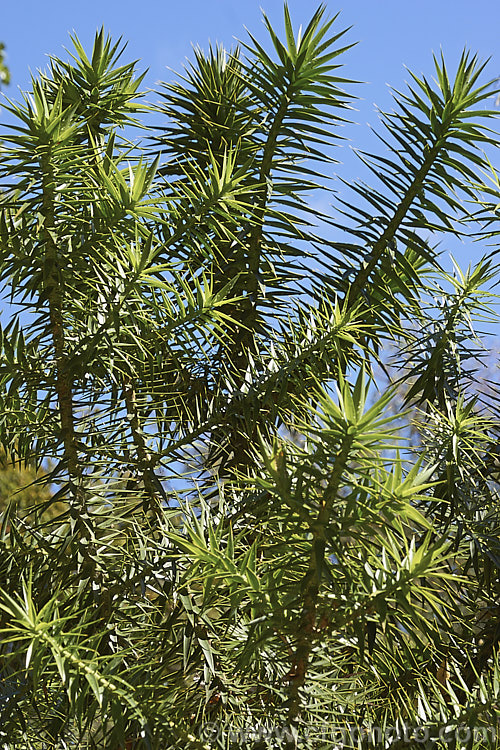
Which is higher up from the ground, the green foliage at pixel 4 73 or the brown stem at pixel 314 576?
the green foliage at pixel 4 73

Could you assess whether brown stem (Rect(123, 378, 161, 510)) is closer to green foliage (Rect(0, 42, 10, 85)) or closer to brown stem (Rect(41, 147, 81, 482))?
brown stem (Rect(41, 147, 81, 482))

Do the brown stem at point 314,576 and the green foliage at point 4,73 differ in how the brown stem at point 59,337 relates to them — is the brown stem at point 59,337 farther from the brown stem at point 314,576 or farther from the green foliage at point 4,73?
the green foliage at point 4,73

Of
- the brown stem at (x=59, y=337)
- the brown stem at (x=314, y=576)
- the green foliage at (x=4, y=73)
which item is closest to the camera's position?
the brown stem at (x=314, y=576)

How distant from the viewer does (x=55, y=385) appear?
716 millimetres

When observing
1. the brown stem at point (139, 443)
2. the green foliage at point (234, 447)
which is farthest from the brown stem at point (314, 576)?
the brown stem at point (139, 443)

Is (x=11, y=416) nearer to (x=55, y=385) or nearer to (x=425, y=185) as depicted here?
(x=55, y=385)

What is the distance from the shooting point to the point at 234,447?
87cm

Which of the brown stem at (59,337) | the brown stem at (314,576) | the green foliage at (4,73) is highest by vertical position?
the green foliage at (4,73)

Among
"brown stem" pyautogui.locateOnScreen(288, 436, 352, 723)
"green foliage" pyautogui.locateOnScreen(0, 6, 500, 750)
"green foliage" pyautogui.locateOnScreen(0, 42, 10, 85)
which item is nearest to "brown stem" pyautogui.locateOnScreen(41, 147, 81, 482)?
"green foliage" pyautogui.locateOnScreen(0, 6, 500, 750)

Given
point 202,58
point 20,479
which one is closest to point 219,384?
point 202,58

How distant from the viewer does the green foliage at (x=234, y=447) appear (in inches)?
19.2

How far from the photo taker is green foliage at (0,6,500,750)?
19.2 inches

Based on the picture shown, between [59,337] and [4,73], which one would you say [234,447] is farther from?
[4,73]

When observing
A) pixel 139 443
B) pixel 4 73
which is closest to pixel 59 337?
pixel 139 443
